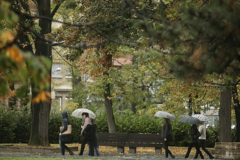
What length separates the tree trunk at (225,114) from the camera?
2145cm

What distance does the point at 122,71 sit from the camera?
28875 mm

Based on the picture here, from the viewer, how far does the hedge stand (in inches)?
1059

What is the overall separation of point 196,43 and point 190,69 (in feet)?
1.56

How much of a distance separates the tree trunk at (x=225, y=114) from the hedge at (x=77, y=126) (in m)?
5.86

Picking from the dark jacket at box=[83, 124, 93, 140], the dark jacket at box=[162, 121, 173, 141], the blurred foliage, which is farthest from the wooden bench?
the blurred foliage

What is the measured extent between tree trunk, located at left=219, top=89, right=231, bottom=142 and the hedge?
586 centimetres

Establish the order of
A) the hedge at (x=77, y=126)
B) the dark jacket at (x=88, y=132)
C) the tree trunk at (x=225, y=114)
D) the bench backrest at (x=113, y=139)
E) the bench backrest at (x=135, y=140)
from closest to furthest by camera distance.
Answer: the dark jacket at (x=88, y=132) < the bench backrest at (x=135, y=140) < the bench backrest at (x=113, y=139) < the tree trunk at (x=225, y=114) < the hedge at (x=77, y=126)

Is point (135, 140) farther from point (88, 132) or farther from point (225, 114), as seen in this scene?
point (225, 114)

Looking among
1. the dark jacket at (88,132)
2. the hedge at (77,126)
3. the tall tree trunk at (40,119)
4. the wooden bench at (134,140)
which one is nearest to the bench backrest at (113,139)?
the wooden bench at (134,140)

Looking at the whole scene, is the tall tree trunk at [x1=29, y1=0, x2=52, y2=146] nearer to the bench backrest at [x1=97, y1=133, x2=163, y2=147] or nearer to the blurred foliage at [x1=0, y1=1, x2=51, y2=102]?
the bench backrest at [x1=97, y1=133, x2=163, y2=147]

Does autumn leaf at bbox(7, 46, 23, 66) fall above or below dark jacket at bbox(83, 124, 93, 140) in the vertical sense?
above

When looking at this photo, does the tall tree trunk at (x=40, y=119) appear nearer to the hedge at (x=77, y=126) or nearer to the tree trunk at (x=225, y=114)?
the hedge at (x=77, y=126)

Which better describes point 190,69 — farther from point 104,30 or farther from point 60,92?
point 60,92

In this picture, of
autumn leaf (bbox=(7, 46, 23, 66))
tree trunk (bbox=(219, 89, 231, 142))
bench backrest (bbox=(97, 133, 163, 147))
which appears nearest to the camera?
autumn leaf (bbox=(7, 46, 23, 66))
